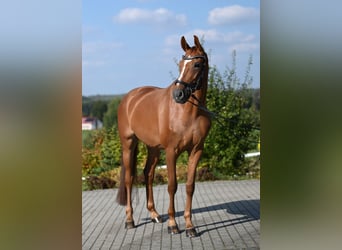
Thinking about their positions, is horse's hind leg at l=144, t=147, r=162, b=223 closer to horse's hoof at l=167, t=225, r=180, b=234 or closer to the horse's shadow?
the horse's shadow

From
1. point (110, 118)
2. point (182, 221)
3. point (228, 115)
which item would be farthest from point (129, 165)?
point (110, 118)

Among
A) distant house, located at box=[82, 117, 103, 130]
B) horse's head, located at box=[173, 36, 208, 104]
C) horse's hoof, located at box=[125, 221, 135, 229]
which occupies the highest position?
horse's head, located at box=[173, 36, 208, 104]

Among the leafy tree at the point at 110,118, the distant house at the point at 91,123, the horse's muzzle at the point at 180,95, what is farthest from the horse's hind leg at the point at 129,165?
the distant house at the point at 91,123

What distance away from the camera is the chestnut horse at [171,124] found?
161 inches

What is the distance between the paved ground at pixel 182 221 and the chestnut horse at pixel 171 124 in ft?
0.60

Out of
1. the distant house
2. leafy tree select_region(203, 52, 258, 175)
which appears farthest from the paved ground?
the distant house

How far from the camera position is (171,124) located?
433cm

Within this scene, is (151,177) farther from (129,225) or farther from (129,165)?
(129,225)

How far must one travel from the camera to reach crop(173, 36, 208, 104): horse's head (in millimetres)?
4031

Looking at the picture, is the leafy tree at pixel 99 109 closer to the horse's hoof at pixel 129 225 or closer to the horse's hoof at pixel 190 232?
the horse's hoof at pixel 129 225
